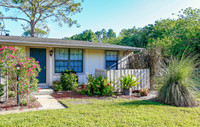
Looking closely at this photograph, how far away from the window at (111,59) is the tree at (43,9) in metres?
9.45

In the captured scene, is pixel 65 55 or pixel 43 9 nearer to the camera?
pixel 65 55

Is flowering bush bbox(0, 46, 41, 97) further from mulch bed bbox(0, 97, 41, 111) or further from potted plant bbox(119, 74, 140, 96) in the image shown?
potted plant bbox(119, 74, 140, 96)

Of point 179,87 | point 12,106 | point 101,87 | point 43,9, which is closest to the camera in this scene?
point 12,106

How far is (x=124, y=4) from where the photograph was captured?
1295 centimetres

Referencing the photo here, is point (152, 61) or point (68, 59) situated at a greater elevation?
point (68, 59)

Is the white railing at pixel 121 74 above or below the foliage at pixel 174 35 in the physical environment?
below

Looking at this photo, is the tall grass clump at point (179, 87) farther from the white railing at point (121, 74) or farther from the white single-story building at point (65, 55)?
the white single-story building at point (65, 55)

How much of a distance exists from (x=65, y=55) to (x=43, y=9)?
1029 cm

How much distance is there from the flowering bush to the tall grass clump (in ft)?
13.8

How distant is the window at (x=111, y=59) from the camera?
945 centimetres

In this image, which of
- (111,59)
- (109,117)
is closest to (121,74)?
(111,59)

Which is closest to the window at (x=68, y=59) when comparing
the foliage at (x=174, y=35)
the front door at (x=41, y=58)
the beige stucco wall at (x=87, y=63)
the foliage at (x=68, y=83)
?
the beige stucco wall at (x=87, y=63)

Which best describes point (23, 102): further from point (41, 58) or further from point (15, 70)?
point (41, 58)

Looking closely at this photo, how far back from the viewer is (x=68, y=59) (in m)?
8.37
